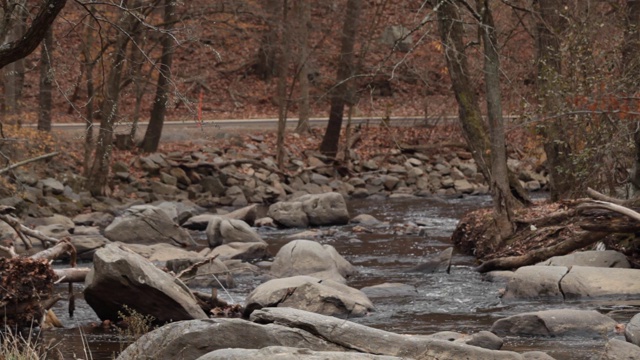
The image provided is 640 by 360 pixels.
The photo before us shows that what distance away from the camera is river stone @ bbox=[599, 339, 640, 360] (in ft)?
26.6

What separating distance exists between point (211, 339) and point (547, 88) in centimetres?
971

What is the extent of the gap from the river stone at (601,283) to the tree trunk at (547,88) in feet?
12.4

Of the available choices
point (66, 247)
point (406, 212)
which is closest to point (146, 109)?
point (406, 212)

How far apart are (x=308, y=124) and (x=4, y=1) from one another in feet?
84.4

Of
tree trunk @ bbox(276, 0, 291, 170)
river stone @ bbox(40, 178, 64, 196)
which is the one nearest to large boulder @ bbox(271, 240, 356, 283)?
river stone @ bbox(40, 178, 64, 196)

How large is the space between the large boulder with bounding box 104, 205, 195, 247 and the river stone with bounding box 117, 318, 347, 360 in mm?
11223

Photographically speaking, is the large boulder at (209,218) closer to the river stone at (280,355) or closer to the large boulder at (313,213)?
the large boulder at (313,213)

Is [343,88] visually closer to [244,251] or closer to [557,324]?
[244,251]

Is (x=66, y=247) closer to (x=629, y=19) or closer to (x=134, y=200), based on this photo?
(x=629, y=19)

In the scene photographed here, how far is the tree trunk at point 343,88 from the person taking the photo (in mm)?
30516

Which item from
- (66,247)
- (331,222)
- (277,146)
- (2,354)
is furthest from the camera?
(277,146)

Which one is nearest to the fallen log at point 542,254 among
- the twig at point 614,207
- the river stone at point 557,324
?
the twig at point 614,207

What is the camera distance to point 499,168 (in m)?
16.9

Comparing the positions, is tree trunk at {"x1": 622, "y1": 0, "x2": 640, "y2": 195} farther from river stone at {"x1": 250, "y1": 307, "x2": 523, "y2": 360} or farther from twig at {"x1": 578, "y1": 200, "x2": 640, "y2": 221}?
river stone at {"x1": 250, "y1": 307, "x2": 523, "y2": 360}
